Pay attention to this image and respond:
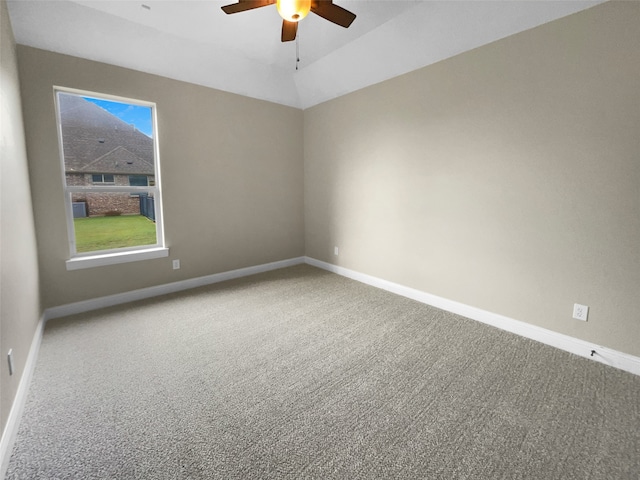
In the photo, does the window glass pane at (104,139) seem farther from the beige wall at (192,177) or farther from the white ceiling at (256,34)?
the white ceiling at (256,34)

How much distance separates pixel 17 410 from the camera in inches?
61.4

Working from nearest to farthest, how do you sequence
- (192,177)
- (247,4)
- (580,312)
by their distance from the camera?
1. (247,4)
2. (580,312)
3. (192,177)

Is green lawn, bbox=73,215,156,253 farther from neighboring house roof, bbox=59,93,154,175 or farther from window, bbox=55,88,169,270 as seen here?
neighboring house roof, bbox=59,93,154,175

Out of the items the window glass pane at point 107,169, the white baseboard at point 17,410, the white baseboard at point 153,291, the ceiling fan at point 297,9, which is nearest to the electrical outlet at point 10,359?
the white baseboard at point 17,410

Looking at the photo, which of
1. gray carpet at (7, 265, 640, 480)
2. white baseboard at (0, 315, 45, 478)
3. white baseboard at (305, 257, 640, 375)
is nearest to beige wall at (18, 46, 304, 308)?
gray carpet at (7, 265, 640, 480)

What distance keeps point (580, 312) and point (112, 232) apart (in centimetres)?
446

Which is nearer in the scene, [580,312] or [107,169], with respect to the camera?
[580,312]

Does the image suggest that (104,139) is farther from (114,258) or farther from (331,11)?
(331,11)

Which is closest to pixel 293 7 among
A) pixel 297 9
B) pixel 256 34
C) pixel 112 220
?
pixel 297 9

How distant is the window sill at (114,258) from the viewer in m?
2.87

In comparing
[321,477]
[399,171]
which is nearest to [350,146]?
[399,171]

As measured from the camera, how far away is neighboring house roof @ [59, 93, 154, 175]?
2.80m

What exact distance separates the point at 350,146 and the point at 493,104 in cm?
174

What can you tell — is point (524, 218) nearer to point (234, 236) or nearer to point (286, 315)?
point (286, 315)
